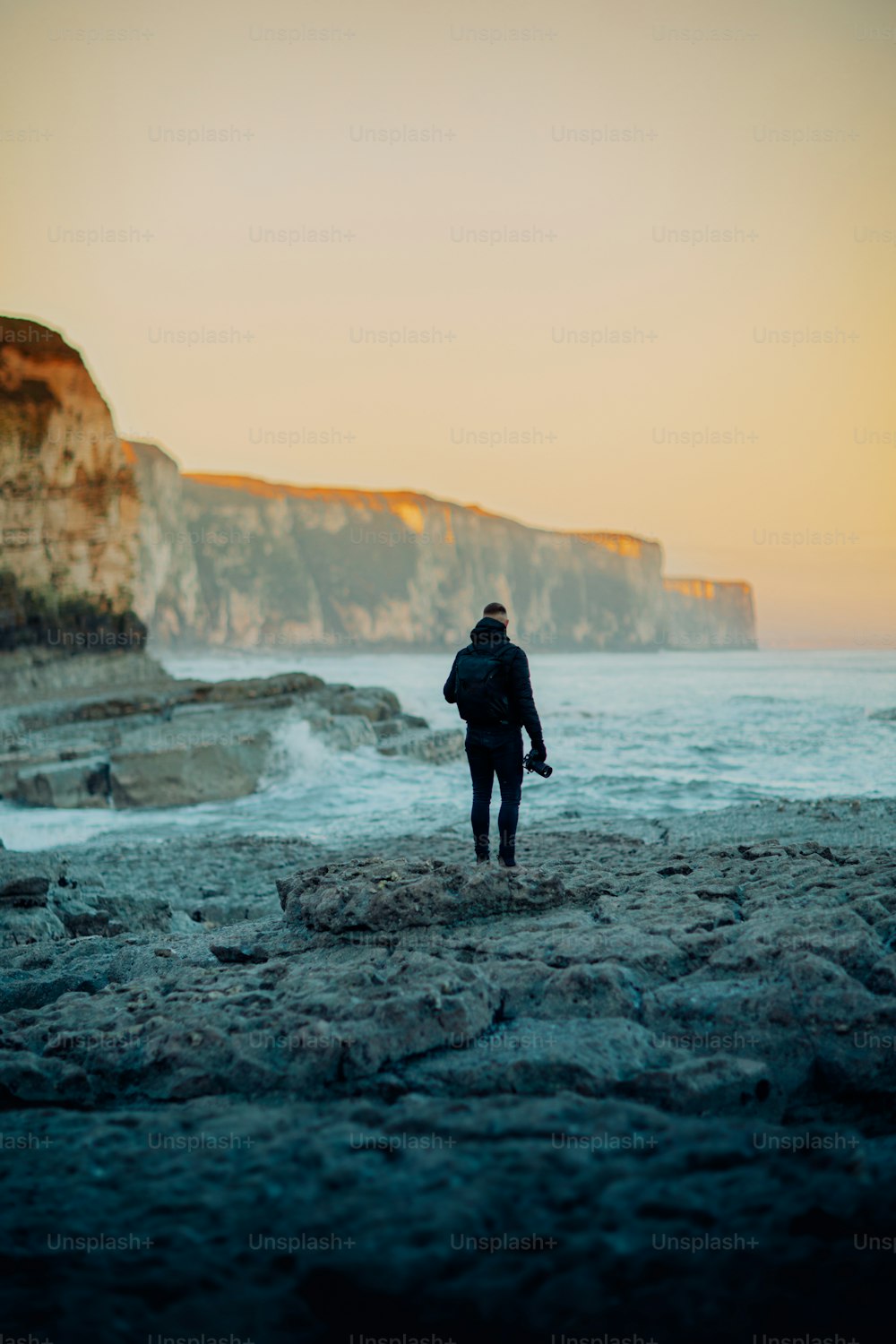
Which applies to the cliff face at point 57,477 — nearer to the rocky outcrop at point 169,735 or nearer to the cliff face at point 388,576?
the rocky outcrop at point 169,735

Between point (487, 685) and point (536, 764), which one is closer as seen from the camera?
point (487, 685)

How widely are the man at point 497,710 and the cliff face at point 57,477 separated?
1142 inches

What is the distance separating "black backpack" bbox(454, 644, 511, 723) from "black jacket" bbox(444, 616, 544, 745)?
36 millimetres

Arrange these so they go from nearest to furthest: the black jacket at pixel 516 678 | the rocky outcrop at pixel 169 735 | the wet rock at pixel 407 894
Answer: the wet rock at pixel 407 894
the black jacket at pixel 516 678
the rocky outcrop at pixel 169 735

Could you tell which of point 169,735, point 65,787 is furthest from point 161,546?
point 65,787

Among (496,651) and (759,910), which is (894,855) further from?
(496,651)

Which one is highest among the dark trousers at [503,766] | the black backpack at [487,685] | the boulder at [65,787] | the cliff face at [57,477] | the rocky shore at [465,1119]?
the cliff face at [57,477]

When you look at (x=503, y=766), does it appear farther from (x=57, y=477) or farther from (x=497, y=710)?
(x=57, y=477)

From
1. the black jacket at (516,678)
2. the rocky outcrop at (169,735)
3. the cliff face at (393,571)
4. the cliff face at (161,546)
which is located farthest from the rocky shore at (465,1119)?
the cliff face at (393,571)

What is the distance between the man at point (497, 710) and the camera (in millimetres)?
5660

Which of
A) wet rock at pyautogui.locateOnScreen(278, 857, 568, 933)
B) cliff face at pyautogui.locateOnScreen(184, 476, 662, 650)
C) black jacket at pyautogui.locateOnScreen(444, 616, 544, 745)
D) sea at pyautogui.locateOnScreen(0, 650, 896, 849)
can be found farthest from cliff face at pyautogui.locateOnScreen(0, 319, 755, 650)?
wet rock at pyautogui.locateOnScreen(278, 857, 568, 933)

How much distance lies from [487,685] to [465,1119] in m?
3.33

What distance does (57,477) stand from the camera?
33031 mm

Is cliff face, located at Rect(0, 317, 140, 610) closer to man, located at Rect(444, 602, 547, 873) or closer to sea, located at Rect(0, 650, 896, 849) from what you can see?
sea, located at Rect(0, 650, 896, 849)
